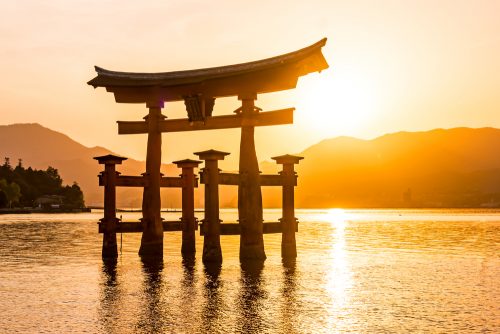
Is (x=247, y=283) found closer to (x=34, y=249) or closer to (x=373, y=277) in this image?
(x=373, y=277)

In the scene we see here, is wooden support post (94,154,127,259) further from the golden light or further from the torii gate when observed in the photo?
the golden light

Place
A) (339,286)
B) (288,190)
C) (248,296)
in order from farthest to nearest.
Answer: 1. (288,190)
2. (339,286)
3. (248,296)

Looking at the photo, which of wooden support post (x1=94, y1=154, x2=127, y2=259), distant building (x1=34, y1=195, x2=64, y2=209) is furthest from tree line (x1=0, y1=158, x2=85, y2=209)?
wooden support post (x1=94, y1=154, x2=127, y2=259)

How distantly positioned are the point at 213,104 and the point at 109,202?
592 centimetres

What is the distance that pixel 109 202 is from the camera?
78.3 ft

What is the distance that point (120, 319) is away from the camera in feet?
41.5

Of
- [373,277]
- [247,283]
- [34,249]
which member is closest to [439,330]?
[247,283]

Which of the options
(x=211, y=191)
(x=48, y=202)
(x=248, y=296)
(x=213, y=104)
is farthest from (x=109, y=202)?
(x=48, y=202)

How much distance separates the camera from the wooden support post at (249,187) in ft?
72.9

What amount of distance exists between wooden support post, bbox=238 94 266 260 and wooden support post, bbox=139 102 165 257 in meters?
4.18

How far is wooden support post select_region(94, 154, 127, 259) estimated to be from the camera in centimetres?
2352

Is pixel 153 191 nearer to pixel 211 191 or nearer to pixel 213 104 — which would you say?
pixel 211 191

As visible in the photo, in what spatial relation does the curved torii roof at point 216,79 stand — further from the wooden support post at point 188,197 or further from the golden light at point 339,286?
the golden light at point 339,286

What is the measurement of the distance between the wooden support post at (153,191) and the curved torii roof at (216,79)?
99 cm
